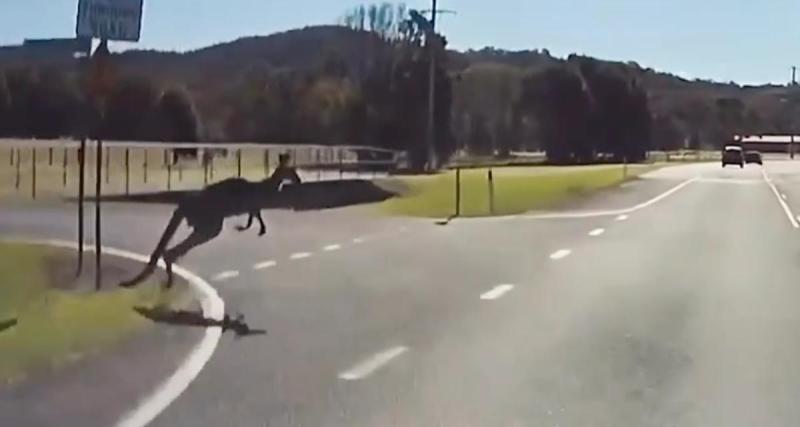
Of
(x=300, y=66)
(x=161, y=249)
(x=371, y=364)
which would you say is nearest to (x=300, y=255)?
(x=161, y=249)

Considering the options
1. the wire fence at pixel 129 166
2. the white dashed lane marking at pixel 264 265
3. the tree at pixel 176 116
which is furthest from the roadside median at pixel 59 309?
the tree at pixel 176 116

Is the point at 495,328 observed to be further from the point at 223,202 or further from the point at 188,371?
the point at 223,202

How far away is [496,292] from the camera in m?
18.7

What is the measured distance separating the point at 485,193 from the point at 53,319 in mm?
39251

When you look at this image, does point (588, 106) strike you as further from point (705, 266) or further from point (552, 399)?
point (552, 399)

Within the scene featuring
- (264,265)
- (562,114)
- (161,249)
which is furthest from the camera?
(562,114)

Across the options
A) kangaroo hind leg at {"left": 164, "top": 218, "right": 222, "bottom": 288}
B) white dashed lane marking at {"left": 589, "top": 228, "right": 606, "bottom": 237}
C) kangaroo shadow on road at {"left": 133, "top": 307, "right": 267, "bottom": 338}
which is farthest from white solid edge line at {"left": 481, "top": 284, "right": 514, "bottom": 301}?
white dashed lane marking at {"left": 589, "top": 228, "right": 606, "bottom": 237}

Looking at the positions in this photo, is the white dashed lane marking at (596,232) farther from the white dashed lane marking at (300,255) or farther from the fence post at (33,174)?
the fence post at (33,174)

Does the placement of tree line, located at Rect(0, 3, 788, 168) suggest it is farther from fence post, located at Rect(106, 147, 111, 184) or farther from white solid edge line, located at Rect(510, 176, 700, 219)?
white solid edge line, located at Rect(510, 176, 700, 219)

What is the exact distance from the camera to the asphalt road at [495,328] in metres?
10.2

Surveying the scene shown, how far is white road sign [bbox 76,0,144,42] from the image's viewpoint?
16.2 meters

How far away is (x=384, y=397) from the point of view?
10500 millimetres

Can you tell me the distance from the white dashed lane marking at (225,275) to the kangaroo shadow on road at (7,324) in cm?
527

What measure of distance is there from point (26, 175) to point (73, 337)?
2891cm
